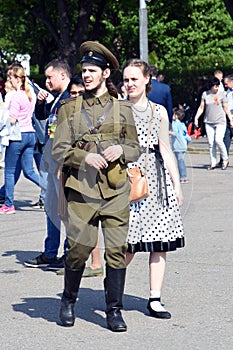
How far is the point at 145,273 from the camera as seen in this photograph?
27.3 ft

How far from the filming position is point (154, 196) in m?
6.62

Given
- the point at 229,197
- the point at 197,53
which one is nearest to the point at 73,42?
the point at 197,53

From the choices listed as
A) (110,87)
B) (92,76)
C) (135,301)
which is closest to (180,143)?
(135,301)

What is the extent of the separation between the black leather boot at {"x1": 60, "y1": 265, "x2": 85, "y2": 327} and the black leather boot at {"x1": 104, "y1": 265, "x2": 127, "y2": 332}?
Answer: 8.1 inches

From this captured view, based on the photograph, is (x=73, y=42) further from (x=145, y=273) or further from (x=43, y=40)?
A: (x=145, y=273)

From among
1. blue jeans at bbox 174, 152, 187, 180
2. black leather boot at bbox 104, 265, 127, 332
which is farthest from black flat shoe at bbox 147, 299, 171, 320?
blue jeans at bbox 174, 152, 187, 180

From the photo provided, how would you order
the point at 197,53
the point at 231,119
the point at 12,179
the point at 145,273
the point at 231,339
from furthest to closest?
1. the point at 197,53
2. the point at 231,119
3. the point at 12,179
4. the point at 145,273
5. the point at 231,339

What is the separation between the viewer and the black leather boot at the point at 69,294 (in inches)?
250

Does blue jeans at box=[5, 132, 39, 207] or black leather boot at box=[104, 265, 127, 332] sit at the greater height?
blue jeans at box=[5, 132, 39, 207]

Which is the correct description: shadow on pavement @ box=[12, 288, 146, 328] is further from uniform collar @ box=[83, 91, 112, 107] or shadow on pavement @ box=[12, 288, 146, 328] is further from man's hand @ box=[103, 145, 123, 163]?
uniform collar @ box=[83, 91, 112, 107]

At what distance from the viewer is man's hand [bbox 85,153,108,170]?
5.94m

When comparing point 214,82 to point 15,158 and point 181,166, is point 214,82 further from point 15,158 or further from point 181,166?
point 15,158

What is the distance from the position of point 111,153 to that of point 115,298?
992 millimetres

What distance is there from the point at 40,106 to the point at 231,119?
9.97 m
